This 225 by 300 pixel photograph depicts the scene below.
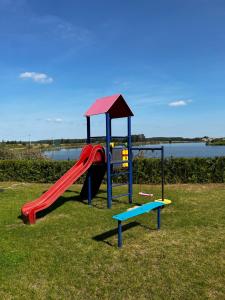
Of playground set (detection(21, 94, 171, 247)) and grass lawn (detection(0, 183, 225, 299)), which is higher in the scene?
playground set (detection(21, 94, 171, 247))

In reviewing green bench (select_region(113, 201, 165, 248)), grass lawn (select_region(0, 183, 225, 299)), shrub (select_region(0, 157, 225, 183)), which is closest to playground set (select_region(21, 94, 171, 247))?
grass lawn (select_region(0, 183, 225, 299))

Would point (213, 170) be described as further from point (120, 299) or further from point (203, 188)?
point (120, 299)

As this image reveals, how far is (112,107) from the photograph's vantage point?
28.6 feet

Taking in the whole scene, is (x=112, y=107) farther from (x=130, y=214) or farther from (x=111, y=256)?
(x=111, y=256)

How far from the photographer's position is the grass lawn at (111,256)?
12.6 ft

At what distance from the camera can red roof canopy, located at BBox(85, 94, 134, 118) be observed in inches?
332

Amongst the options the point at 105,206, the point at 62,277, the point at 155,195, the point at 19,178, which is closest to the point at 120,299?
the point at 62,277

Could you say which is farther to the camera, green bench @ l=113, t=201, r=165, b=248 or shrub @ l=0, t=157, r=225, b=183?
shrub @ l=0, t=157, r=225, b=183

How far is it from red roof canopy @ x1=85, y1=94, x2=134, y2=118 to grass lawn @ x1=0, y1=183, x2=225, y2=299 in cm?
284

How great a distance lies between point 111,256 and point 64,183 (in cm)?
352

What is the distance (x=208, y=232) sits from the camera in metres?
5.92

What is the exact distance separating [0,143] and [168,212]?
15434 millimetres

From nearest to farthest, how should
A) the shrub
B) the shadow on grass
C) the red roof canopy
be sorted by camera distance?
the shadow on grass → the red roof canopy → the shrub

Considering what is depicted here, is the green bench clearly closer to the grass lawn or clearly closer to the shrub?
the grass lawn
